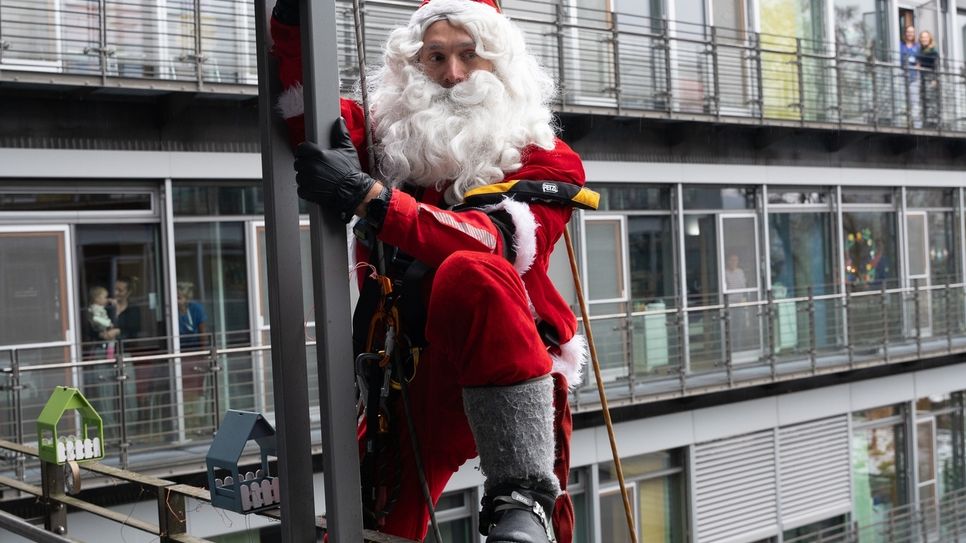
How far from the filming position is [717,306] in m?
16.2

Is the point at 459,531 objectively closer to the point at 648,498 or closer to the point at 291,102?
the point at 648,498

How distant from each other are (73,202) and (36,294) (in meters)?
0.88

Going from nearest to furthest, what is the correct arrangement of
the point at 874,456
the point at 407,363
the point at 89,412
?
the point at 407,363, the point at 89,412, the point at 874,456

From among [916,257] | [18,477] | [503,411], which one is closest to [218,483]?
[503,411]

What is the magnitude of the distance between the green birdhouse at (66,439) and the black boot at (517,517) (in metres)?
1.96

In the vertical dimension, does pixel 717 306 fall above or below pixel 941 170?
below

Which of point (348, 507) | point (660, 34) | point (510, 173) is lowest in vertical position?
Answer: point (348, 507)

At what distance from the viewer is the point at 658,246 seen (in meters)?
16.8

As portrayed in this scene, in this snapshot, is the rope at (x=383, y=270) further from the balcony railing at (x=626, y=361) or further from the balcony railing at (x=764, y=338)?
the balcony railing at (x=764, y=338)

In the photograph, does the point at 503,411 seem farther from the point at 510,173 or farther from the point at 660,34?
the point at 660,34

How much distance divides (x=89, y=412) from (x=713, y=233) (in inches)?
549

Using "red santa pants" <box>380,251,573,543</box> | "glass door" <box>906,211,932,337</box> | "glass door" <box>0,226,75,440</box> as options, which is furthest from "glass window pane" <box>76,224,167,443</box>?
"glass door" <box>906,211,932,337</box>

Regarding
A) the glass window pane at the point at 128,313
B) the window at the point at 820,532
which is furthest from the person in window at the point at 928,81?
the glass window pane at the point at 128,313

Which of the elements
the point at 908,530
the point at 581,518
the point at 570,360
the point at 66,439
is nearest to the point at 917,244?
the point at 908,530
